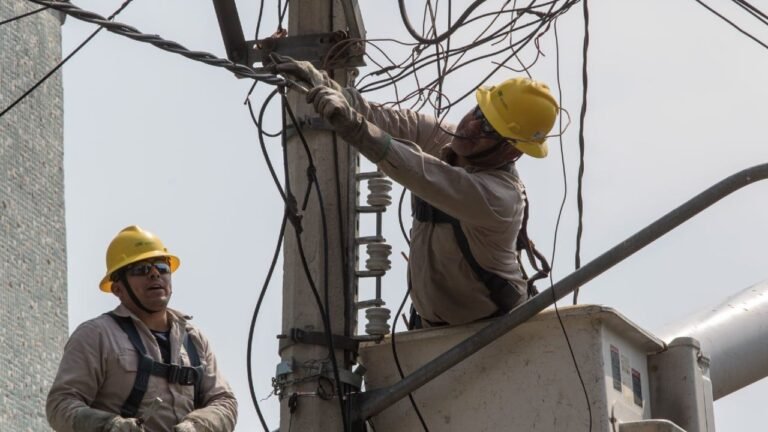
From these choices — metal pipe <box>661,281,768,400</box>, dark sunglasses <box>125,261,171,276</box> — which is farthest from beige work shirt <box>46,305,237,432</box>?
metal pipe <box>661,281,768,400</box>

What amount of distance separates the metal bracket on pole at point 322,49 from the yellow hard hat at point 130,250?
0.98 meters

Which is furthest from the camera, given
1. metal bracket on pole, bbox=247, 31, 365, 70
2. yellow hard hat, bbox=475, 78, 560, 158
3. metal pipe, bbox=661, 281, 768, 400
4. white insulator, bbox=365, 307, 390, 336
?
metal pipe, bbox=661, 281, 768, 400

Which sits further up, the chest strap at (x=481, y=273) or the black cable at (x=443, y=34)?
the black cable at (x=443, y=34)

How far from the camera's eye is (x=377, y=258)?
8.32m

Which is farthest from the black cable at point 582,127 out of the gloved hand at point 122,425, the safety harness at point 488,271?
the gloved hand at point 122,425

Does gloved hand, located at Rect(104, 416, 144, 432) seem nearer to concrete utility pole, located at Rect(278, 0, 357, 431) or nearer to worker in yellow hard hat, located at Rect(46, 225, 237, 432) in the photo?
worker in yellow hard hat, located at Rect(46, 225, 237, 432)

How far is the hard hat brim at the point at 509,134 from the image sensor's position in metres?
8.40

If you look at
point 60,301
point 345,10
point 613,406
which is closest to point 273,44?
point 345,10

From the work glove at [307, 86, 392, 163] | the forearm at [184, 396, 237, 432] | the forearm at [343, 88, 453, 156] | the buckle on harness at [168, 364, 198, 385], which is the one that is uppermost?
the forearm at [343, 88, 453, 156]

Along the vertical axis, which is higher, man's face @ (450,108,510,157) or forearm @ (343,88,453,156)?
forearm @ (343,88,453,156)

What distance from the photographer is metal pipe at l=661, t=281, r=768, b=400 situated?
920cm

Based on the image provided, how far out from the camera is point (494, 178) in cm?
823

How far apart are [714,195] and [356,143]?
1445 millimetres

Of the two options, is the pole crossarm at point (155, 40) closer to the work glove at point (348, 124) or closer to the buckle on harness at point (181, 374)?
the work glove at point (348, 124)
